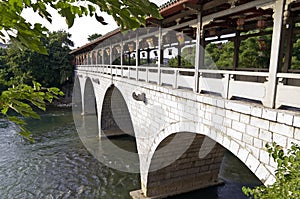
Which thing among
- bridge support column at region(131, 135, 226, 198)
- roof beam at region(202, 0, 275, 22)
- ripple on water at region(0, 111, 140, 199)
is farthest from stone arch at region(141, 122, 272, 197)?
roof beam at region(202, 0, 275, 22)

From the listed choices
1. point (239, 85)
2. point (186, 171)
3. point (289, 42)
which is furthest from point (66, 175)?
point (289, 42)

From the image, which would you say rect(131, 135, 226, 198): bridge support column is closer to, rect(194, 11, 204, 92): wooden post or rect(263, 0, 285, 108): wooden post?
rect(194, 11, 204, 92): wooden post

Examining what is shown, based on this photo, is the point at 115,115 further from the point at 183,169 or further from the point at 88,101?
the point at 183,169

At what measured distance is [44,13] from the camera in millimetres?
1314

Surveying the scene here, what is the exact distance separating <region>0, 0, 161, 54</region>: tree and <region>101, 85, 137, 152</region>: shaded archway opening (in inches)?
616

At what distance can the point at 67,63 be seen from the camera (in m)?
33.2

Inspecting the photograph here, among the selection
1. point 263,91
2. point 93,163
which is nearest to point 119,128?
point 93,163

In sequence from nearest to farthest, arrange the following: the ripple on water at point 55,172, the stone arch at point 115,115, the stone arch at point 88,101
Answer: the ripple on water at point 55,172, the stone arch at point 115,115, the stone arch at point 88,101

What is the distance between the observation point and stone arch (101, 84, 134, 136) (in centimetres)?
1758

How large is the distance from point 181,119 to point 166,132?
1121 mm

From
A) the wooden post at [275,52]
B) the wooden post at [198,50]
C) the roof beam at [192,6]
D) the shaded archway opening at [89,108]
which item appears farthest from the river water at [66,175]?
the roof beam at [192,6]

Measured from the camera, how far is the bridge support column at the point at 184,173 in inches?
371

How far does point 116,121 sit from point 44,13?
17.7 m

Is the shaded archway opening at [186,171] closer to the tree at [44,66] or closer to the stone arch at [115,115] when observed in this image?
the stone arch at [115,115]
